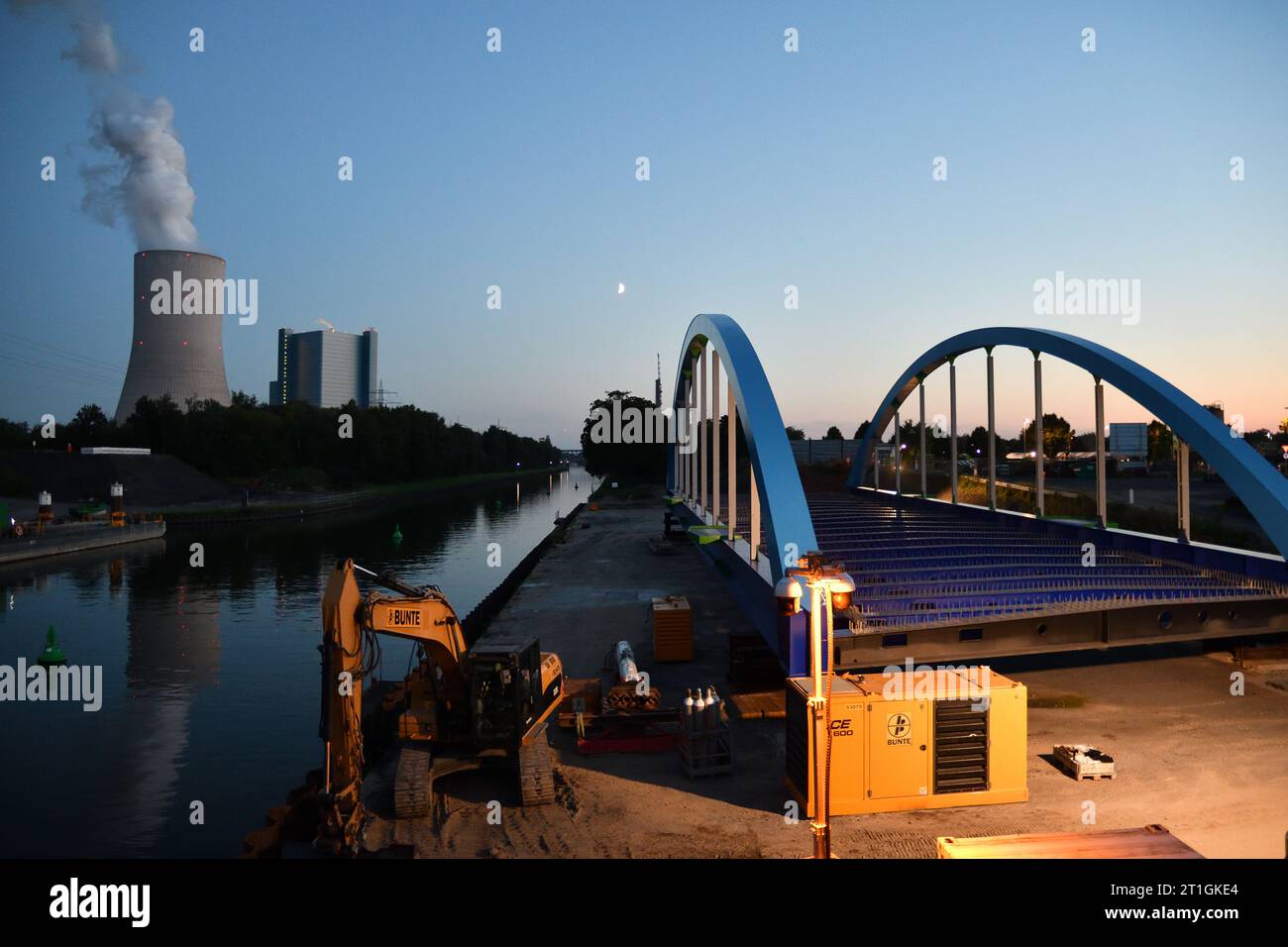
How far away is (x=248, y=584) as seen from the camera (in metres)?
39.0

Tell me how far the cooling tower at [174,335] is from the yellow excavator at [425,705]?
305ft

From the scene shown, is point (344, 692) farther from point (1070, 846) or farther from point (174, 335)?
point (174, 335)

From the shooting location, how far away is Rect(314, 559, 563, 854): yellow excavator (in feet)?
33.8

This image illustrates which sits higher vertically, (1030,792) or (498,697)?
(498,697)

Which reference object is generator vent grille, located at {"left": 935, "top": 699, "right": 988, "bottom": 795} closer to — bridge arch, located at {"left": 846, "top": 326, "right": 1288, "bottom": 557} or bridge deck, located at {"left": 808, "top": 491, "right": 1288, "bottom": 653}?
bridge deck, located at {"left": 808, "top": 491, "right": 1288, "bottom": 653}

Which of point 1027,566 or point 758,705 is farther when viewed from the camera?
point 1027,566

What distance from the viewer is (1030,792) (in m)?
11.6

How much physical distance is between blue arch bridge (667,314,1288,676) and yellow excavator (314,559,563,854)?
420 centimetres

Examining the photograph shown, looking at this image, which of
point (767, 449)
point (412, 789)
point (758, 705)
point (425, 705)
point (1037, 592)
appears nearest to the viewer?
point (412, 789)

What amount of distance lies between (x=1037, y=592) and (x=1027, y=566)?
2020mm

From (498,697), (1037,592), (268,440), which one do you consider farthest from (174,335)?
(1037,592)

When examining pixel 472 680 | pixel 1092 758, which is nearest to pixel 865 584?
pixel 1092 758

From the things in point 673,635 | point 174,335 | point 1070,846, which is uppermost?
point 174,335
